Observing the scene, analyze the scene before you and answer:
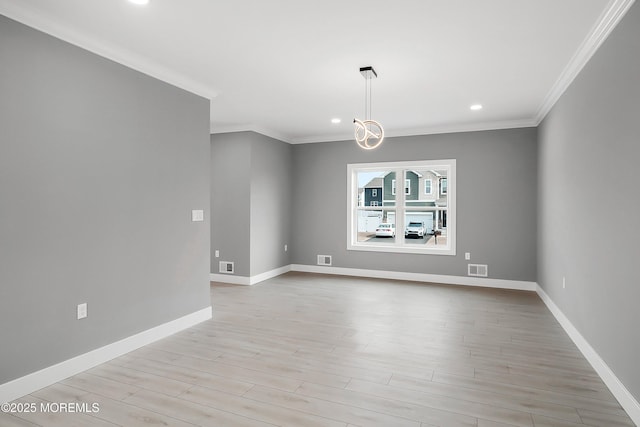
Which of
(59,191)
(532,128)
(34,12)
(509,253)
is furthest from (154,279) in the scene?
(532,128)

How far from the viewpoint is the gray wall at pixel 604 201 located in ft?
7.63

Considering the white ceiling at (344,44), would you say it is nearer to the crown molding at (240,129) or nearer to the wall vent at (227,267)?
the crown molding at (240,129)

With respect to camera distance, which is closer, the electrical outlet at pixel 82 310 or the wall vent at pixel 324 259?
the electrical outlet at pixel 82 310

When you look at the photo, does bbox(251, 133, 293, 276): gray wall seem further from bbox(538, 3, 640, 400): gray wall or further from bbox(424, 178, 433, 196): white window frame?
bbox(538, 3, 640, 400): gray wall

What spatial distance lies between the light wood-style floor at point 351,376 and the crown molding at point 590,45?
8.37 feet

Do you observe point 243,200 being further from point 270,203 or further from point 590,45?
point 590,45

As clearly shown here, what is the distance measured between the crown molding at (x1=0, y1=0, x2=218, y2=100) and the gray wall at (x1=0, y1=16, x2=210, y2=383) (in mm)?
59

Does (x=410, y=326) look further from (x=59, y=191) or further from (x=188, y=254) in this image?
(x=59, y=191)

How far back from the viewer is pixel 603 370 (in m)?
2.83

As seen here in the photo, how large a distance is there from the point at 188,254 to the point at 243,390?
184 cm

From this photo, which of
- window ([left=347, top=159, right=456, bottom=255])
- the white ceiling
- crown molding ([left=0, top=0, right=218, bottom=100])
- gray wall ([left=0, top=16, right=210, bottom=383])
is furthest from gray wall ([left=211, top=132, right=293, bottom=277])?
gray wall ([left=0, top=16, right=210, bottom=383])

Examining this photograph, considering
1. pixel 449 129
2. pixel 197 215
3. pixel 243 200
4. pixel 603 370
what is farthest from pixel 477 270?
pixel 197 215

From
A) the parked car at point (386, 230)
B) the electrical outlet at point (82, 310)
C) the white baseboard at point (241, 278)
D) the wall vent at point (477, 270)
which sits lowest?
the white baseboard at point (241, 278)

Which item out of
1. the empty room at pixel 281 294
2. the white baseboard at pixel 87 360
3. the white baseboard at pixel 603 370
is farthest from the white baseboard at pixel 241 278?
the white baseboard at pixel 603 370
